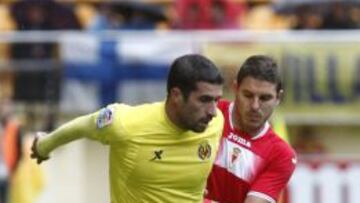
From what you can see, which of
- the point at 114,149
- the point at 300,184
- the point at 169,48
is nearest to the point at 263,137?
the point at 114,149

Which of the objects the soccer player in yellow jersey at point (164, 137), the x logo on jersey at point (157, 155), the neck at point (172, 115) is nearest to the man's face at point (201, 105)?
the soccer player in yellow jersey at point (164, 137)

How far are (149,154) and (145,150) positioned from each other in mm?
30

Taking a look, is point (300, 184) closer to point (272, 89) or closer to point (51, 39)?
point (51, 39)

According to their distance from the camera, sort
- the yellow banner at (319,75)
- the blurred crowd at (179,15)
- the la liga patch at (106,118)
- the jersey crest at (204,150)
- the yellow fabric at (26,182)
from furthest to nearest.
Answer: the blurred crowd at (179,15)
the yellow banner at (319,75)
the yellow fabric at (26,182)
the jersey crest at (204,150)
the la liga patch at (106,118)

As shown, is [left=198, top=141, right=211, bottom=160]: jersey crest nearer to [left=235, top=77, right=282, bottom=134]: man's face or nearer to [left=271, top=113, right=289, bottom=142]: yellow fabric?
[left=235, top=77, right=282, bottom=134]: man's face

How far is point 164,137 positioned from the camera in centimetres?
678

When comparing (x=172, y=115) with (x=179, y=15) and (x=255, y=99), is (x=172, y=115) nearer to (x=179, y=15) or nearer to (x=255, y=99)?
(x=255, y=99)

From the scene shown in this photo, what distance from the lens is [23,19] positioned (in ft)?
46.1

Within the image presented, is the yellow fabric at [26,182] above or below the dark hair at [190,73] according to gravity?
below

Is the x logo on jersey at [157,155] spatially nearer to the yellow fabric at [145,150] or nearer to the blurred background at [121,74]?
the yellow fabric at [145,150]

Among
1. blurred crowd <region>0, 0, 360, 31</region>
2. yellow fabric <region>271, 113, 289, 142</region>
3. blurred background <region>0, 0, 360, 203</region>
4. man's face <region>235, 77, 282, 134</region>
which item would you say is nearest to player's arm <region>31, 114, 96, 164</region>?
man's face <region>235, 77, 282, 134</region>

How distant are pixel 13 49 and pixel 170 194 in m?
6.87

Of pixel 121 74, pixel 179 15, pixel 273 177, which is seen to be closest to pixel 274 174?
pixel 273 177

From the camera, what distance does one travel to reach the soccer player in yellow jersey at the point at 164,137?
6578 millimetres
